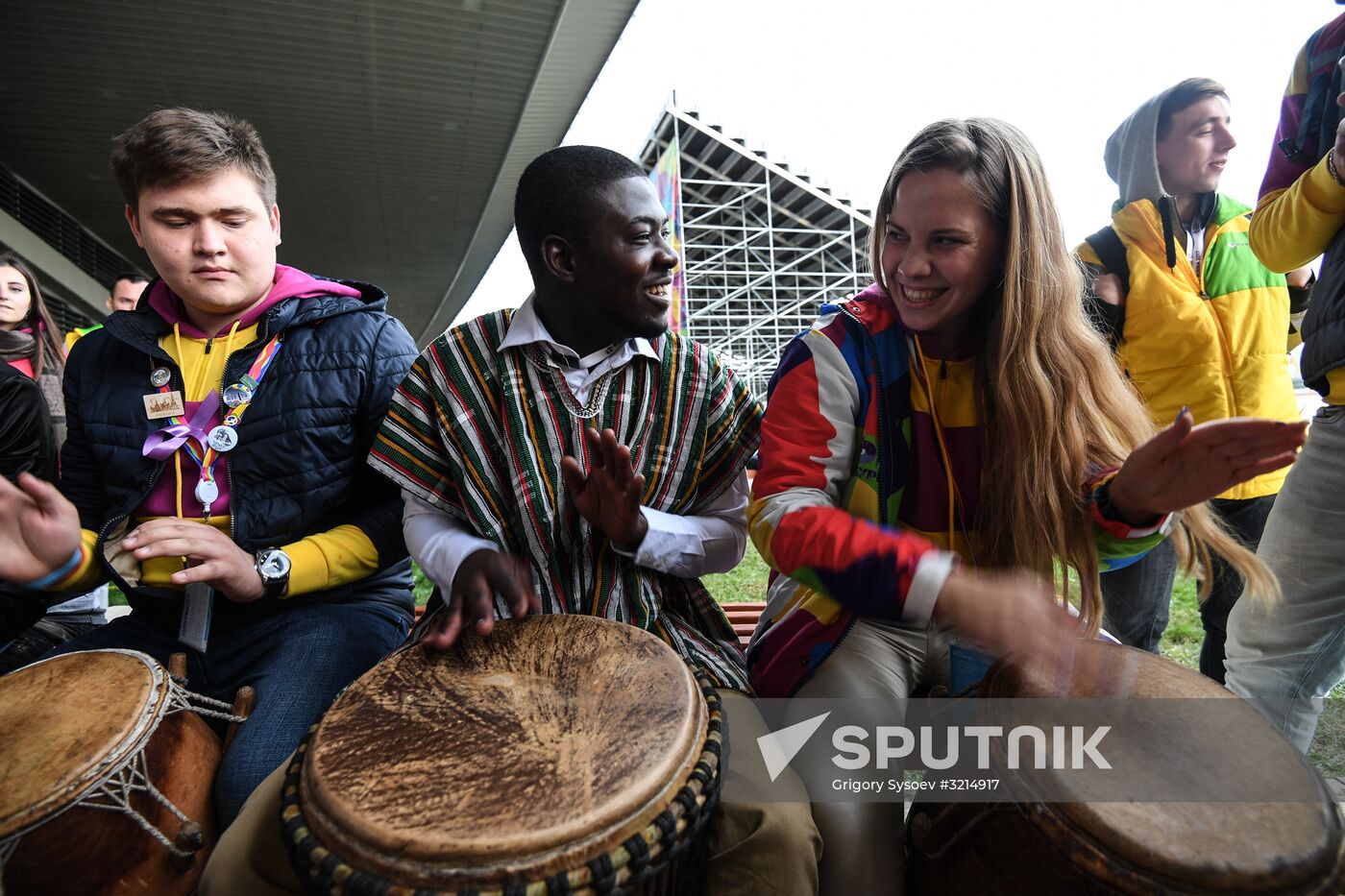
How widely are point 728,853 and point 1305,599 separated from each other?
1.42 meters

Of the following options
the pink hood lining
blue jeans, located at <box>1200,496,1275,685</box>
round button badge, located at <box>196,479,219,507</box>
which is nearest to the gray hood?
blue jeans, located at <box>1200,496,1275,685</box>

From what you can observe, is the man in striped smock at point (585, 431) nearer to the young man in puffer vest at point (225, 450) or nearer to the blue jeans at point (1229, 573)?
the young man in puffer vest at point (225, 450)

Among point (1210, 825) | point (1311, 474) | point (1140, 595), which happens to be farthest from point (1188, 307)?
point (1210, 825)

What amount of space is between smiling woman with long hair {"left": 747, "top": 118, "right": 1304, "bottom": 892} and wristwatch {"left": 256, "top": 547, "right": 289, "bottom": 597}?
1.01 m

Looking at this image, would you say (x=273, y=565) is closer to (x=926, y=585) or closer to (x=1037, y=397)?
(x=926, y=585)

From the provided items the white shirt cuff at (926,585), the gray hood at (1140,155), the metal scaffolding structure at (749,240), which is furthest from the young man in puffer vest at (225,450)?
the metal scaffolding structure at (749,240)

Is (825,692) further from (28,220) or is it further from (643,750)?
(28,220)

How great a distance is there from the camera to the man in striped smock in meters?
1.51

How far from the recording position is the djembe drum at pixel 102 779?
1.04 meters

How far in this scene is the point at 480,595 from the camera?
50.1 inches

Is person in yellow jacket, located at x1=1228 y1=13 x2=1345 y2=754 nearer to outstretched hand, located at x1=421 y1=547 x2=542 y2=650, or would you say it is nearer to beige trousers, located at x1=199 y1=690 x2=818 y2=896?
beige trousers, located at x1=199 y1=690 x2=818 y2=896

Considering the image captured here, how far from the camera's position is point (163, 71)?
22.5 feet

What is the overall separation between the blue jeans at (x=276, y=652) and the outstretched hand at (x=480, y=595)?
37 cm

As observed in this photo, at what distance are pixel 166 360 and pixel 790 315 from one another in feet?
68.4
